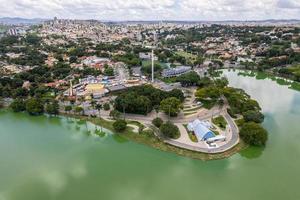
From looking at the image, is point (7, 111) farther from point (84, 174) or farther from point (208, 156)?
point (208, 156)

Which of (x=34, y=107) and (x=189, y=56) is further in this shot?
(x=189, y=56)

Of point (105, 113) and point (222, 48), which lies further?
point (222, 48)

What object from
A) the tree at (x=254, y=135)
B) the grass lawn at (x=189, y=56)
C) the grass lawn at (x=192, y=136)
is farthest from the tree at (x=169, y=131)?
the grass lawn at (x=189, y=56)

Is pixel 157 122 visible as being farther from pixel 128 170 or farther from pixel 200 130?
pixel 128 170

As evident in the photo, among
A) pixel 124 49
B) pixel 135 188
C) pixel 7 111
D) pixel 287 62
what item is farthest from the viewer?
pixel 124 49

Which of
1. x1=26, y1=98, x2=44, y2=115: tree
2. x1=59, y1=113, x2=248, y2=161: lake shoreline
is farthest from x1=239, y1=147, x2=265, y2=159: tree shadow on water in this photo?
x1=26, y1=98, x2=44, y2=115: tree

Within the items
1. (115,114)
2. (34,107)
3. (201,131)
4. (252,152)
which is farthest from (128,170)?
(34,107)

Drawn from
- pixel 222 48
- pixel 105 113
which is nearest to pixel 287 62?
pixel 222 48
